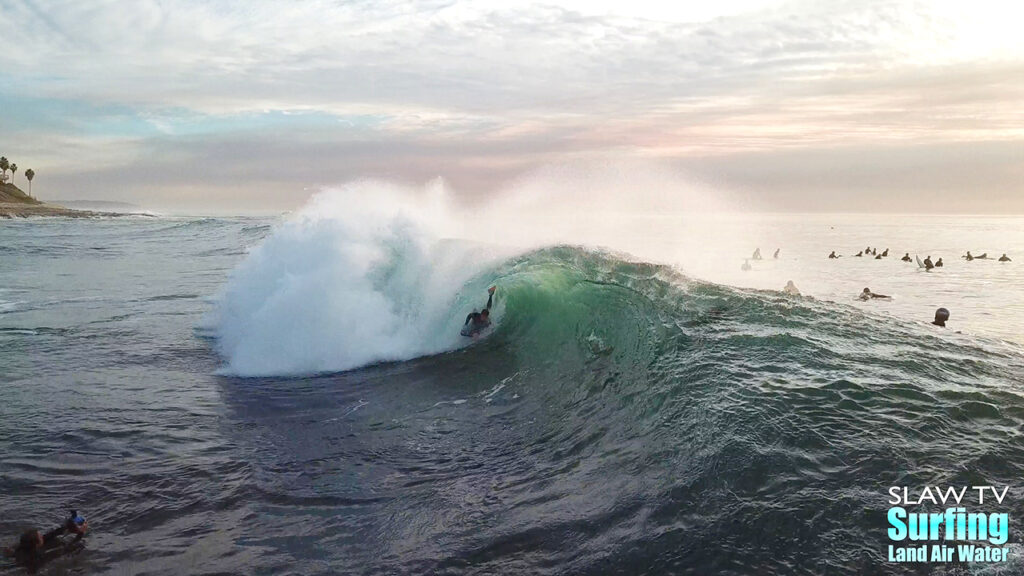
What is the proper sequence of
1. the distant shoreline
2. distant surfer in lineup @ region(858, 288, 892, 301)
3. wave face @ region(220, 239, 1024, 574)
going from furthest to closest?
1. the distant shoreline
2. distant surfer in lineup @ region(858, 288, 892, 301)
3. wave face @ region(220, 239, 1024, 574)

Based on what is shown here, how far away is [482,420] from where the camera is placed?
9.27m

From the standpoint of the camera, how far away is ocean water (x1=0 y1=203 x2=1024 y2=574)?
5.64 m

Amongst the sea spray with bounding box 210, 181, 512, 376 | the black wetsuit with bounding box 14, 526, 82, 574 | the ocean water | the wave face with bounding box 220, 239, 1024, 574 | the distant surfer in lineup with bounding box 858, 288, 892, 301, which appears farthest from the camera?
the distant surfer in lineup with bounding box 858, 288, 892, 301

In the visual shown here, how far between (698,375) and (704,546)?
4188 millimetres

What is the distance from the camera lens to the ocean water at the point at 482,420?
5.64 metres

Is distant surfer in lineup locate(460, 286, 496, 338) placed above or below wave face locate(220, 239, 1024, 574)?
above

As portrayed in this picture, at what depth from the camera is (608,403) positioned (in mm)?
9398

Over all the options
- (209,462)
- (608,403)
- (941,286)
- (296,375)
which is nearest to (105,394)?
(296,375)

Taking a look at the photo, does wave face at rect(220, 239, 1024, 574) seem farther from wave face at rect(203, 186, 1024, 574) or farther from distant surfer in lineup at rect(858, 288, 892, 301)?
distant surfer in lineup at rect(858, 288, 892, 301)

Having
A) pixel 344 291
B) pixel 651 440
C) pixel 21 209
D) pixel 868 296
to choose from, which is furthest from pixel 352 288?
pixel 21 209

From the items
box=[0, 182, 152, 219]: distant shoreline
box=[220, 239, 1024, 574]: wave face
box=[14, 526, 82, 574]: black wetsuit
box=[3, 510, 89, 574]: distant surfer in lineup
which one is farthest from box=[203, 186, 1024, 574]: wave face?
box=[0, 182, 152, 219]: distant shoreline

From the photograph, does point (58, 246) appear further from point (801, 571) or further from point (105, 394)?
point (801, 571)

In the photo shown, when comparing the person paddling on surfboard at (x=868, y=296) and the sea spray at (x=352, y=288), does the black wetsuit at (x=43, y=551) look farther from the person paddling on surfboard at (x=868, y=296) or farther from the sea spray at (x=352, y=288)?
the person paddling on surfboard at (x=868, y=296)

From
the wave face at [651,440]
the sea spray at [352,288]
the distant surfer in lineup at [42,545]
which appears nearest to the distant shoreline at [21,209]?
the sea spray at [352,288]
